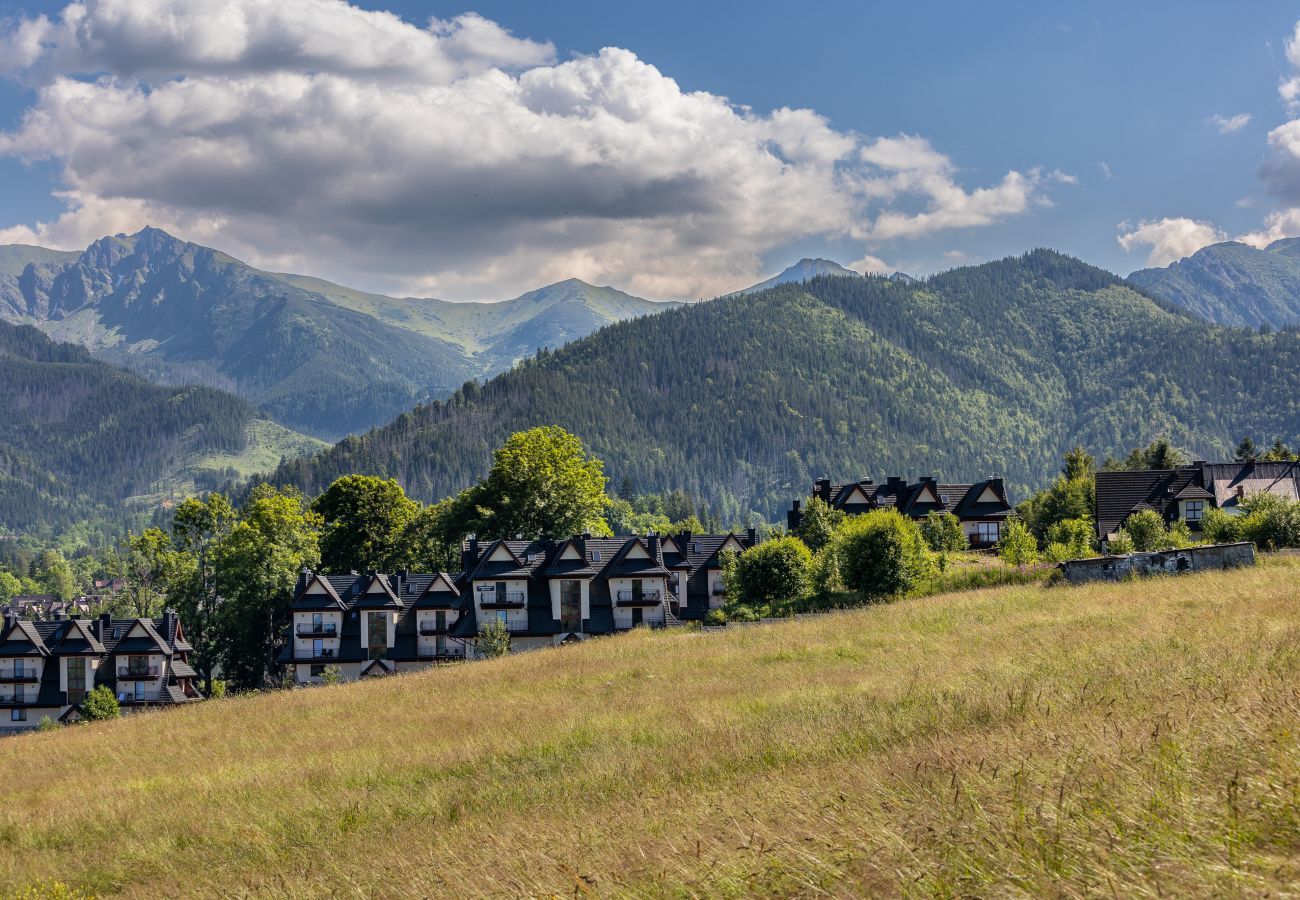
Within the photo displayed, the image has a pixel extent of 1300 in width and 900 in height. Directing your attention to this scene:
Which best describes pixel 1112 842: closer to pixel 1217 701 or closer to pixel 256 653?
pixel 1217 701

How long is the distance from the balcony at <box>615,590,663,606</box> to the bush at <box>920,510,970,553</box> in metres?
20.3

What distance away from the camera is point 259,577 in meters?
Result: 70.3

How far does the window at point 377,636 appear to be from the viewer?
68.9 metres

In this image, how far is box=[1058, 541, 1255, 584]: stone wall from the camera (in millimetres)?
37062

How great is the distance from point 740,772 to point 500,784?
5165 mm

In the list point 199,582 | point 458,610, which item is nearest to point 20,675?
point 199,582

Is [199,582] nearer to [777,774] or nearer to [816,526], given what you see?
[816,526]

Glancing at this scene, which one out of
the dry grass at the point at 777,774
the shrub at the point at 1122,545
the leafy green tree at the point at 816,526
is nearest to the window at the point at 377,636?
the leafy green tree at the point at 816,526

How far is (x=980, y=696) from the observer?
1658cm

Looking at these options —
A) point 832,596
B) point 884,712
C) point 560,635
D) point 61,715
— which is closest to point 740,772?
point 884,712

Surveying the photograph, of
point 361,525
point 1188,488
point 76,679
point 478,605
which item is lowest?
point 76,679

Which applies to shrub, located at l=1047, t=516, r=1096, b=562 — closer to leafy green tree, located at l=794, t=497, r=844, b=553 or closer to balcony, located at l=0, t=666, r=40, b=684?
leafy green tree, located at l=794, t=497, r=844, b=553

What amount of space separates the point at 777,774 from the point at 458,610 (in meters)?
56.9

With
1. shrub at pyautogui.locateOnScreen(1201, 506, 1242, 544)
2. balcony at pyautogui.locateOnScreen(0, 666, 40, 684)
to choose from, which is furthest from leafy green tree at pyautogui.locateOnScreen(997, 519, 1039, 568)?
balcony at pyautogui.locateOnScreen(0, 666, 40, 684)
